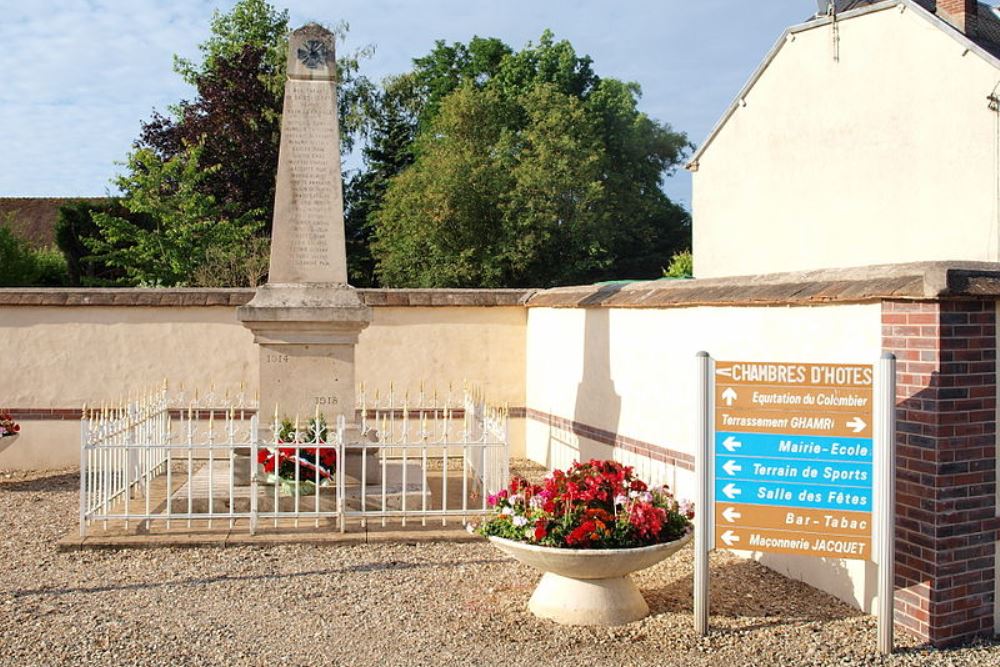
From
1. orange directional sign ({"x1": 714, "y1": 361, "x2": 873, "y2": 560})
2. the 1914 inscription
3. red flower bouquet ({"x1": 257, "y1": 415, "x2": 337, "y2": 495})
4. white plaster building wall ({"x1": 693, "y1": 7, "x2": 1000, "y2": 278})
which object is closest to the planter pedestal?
orange directional sign ({"x1": 714, "y1": 361, "x2": 873, "y2": 560})

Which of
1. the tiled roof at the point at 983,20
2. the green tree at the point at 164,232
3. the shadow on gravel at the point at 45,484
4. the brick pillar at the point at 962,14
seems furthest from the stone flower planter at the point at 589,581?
the green tree at the point at 164,232

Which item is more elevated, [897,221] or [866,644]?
[897,221]

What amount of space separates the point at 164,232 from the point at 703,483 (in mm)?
23110

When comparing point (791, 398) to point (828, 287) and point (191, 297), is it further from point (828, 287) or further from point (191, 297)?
point (191, 297)

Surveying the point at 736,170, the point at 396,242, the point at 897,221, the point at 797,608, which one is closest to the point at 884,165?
the point at 897,221

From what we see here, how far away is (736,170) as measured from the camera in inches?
766

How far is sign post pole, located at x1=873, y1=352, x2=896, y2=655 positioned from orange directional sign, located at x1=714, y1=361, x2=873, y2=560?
0.26 feet

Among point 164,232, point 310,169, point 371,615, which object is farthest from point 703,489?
point 164,232

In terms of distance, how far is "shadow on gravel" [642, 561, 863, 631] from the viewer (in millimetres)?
5664

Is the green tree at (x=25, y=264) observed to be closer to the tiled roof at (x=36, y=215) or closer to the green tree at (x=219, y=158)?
the green tree at (x=219, y=158)

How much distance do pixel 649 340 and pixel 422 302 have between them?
4.53 m

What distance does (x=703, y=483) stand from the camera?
5.31 metres

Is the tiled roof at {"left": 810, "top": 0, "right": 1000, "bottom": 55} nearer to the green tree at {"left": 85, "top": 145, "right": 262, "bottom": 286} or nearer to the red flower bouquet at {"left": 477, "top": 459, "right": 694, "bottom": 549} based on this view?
the red flower bouquet at {"left": 477, "top": 459, "right": 694, "bottom": 549}

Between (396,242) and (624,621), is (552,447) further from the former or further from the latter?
(396,242)
